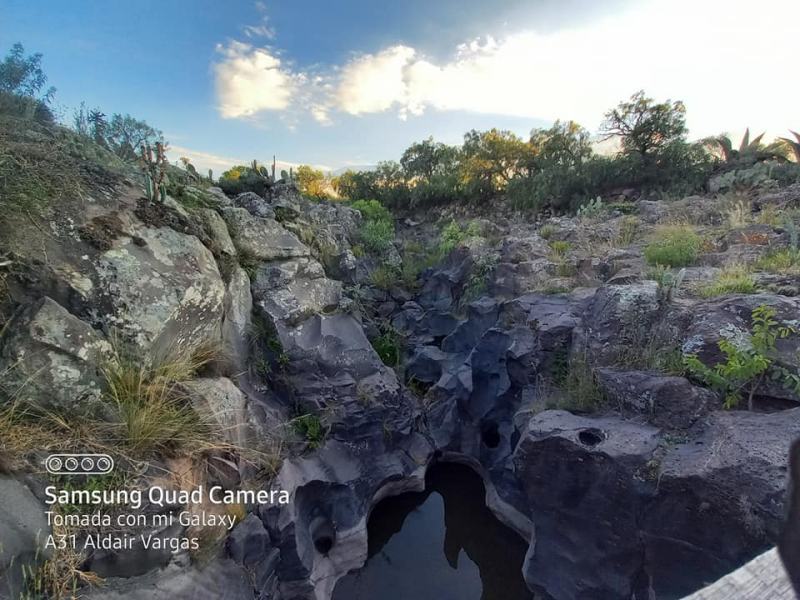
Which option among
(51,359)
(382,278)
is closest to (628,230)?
(382,278)

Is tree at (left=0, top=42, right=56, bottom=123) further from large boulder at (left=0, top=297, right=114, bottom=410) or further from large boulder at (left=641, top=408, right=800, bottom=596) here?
large boulder at (left=641, top=408, right=800, bottom=596)

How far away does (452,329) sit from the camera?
7.83 metres

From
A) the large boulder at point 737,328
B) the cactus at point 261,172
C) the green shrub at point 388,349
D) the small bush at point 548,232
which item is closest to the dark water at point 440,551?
the green shrub at point 388,349

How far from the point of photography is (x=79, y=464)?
2.87m

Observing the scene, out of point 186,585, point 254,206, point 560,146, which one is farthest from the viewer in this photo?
point 560,146

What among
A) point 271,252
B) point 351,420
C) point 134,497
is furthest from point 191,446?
point 271,252

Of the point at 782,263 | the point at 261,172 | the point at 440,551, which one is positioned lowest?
the point at 440,551

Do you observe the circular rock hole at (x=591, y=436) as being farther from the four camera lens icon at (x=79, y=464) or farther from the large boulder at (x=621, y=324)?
the four camera lens icon at (x=79, y=464)

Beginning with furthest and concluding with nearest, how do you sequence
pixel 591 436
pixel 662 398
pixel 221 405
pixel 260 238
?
pixel 260 238 < pixel 221 405 < pixel 591 436 < pixel 662 398

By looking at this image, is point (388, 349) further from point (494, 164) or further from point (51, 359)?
point (494, 164)

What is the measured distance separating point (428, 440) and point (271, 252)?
3.60 metres

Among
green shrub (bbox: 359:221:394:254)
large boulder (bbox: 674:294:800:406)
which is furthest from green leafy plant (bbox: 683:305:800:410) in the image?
green shrub (bbox: 359:221:394:254)

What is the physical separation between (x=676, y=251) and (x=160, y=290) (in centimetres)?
640

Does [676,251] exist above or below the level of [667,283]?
above
